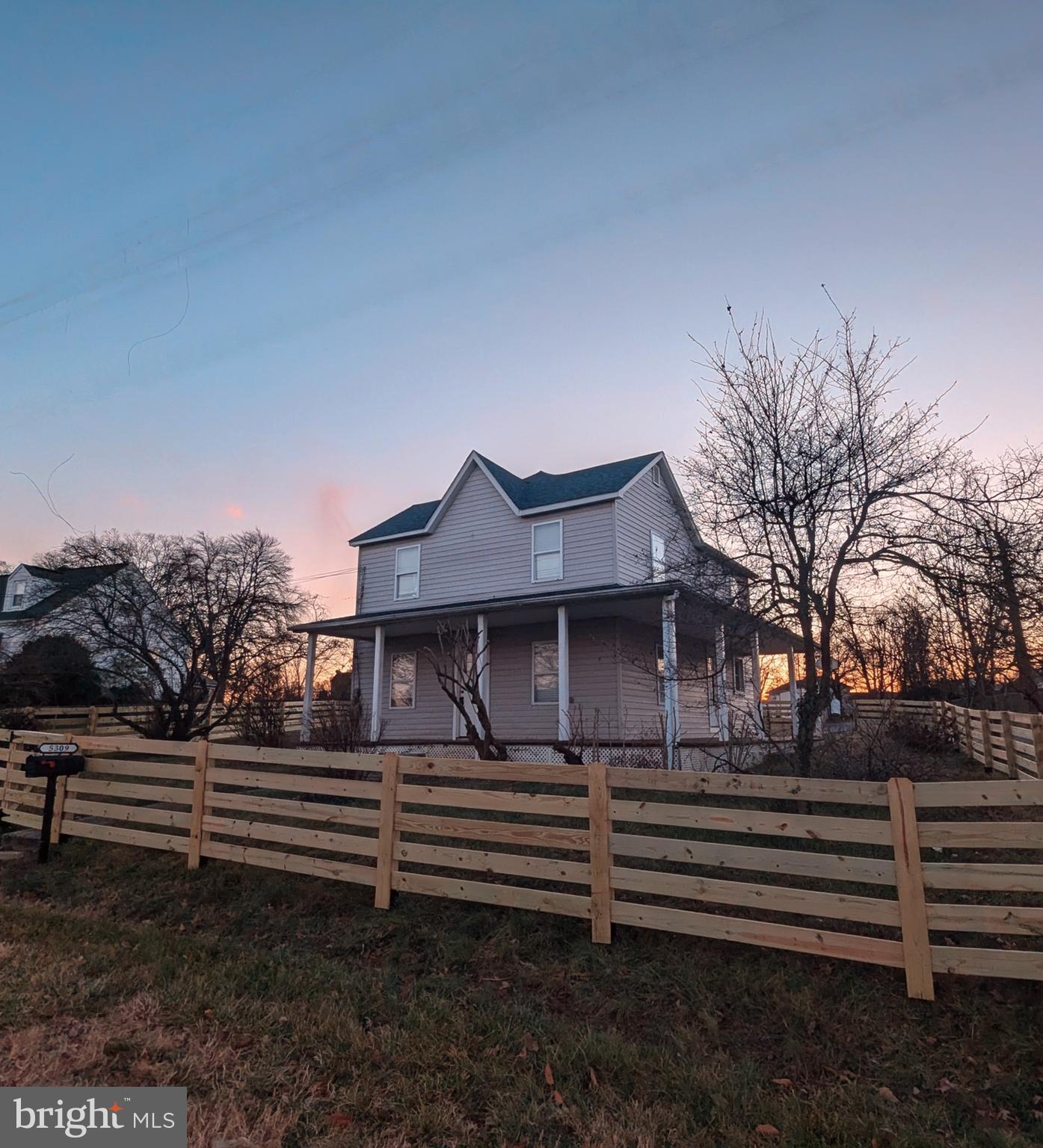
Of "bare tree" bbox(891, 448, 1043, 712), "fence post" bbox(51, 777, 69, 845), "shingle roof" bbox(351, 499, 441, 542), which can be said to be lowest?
"fence post" bbox(51, 777, 69, 845)

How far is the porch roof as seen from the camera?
438 inches

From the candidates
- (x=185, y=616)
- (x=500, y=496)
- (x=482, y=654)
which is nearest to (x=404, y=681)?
(x=482, y=654)

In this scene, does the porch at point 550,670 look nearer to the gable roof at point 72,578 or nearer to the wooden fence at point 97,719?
the wooden fence at point 97,719

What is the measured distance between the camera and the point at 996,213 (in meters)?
8.70

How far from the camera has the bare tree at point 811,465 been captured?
7.45m

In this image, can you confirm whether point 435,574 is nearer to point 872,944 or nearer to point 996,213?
point 996,213

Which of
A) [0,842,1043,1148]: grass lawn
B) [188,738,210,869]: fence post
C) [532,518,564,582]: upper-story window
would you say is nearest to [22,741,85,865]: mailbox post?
[188,738,210,869]: fence post

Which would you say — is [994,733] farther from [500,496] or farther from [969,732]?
[500,496]

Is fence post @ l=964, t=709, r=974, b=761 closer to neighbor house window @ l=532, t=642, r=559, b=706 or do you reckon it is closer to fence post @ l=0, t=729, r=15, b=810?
neighbor house window @ l=532, t=642, r=559, b=706

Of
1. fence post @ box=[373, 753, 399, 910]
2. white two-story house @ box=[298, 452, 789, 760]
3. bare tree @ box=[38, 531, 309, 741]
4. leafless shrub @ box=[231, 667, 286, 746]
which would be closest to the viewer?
fence post @ box=[373, 753, 399, 910]

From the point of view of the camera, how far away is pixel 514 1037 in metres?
3.73

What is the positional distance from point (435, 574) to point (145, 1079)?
1445 cm

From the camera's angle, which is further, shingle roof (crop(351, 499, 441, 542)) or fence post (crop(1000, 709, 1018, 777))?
shingle roof (crop(351, 499, 441, 542))

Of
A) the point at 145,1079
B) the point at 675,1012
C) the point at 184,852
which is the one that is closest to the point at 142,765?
the point at 184,852
